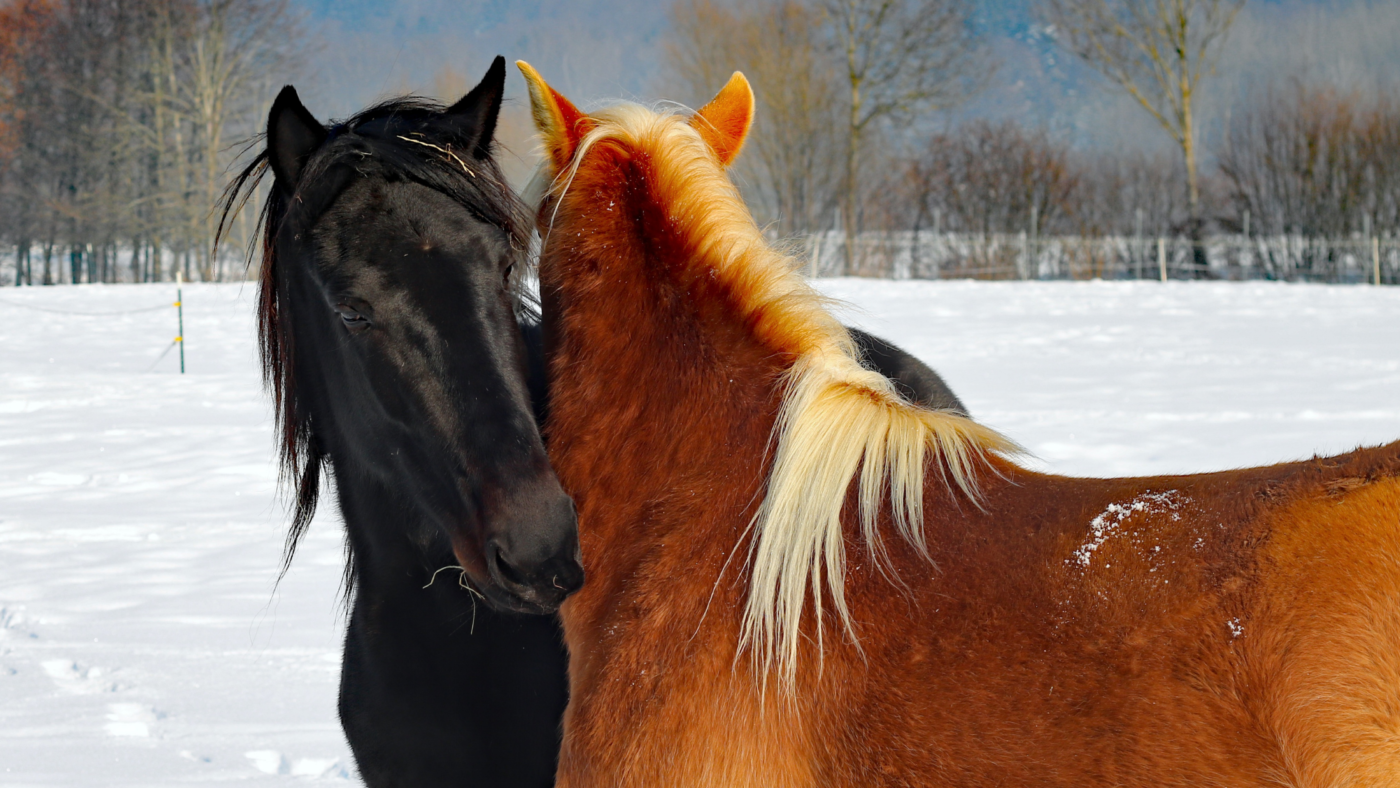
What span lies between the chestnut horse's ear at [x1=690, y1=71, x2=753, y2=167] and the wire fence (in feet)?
70.0

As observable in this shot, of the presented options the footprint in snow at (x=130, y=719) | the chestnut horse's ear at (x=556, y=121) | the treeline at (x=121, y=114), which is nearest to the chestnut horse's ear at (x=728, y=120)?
the chestnut horse's ear at (x=556, y=121)

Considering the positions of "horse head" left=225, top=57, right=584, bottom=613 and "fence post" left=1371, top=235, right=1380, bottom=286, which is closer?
"horse head" left=225, top=57, right=584, bottom=613

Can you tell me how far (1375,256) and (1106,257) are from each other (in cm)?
585

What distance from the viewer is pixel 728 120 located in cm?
223

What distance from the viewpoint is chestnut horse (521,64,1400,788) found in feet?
3.74

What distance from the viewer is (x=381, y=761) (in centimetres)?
210

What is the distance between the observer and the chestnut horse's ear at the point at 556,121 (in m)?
1.96

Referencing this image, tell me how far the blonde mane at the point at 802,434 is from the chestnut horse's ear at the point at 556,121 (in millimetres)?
65

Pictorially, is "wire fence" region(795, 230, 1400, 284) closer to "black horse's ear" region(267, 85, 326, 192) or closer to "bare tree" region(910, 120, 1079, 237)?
"bare tree" region(910, 120, 1079, 237)

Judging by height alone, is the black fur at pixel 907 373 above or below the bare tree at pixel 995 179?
below

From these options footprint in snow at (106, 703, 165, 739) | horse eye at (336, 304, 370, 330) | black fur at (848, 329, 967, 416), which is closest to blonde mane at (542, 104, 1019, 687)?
horse eye at (336, 304, 370, 330)

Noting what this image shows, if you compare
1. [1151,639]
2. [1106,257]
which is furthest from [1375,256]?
[1151,639]

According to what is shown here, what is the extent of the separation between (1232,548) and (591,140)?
1.32 m

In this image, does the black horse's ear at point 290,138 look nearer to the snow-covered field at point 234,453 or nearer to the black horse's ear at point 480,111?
the black horse's ear at point 480,111
